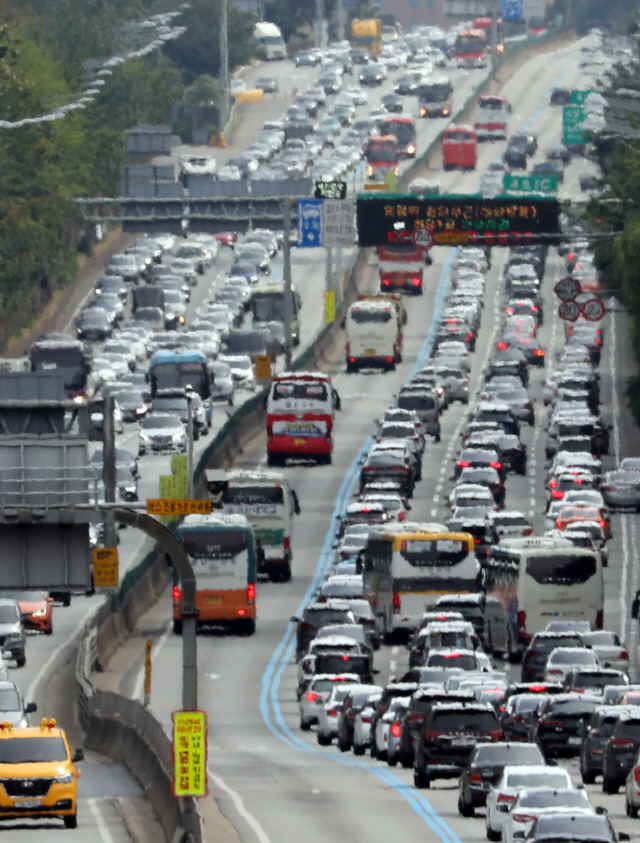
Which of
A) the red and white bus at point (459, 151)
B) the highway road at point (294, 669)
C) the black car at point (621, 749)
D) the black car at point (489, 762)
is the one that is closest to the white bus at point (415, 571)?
the highway road at point (294, 669)

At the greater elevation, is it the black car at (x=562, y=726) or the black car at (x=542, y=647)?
the black car at (x=562, y=726)

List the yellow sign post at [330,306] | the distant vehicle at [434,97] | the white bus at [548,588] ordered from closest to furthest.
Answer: the white bus at [548,588], the yellow sign post at [330,306], the distant vehicle at [434,97]

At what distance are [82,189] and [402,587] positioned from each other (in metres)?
86.8

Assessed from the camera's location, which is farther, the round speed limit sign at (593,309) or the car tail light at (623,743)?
the round speed limit sign at (593,309)

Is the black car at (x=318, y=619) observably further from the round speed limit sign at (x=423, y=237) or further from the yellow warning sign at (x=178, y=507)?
the round speed limit sign at (x=423, y=237)

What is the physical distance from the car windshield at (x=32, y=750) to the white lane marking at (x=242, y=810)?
3.12 m

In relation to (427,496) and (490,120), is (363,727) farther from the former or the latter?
(490,120)

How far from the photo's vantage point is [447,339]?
120625 millimetres

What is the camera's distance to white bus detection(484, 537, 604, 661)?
61594 mm

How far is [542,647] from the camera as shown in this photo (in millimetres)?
54906

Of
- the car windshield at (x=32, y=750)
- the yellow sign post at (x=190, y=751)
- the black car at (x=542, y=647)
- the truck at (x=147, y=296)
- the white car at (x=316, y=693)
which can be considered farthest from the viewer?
the truck at (x=147, y=296)

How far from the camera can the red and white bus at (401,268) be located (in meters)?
134

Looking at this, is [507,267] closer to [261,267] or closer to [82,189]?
[261,267]

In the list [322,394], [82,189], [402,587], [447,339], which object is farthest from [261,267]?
[402,587]
